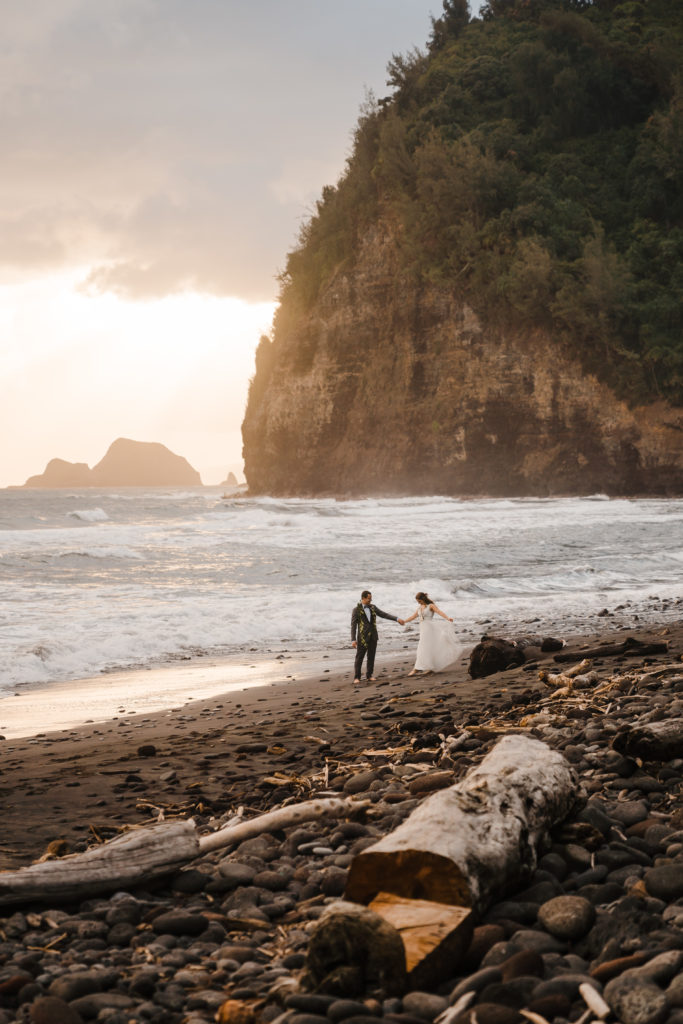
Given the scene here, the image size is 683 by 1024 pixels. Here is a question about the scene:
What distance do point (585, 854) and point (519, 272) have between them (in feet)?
135

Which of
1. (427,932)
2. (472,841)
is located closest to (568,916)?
(472,841)

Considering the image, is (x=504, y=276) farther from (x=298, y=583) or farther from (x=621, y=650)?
(x=621, y=650)

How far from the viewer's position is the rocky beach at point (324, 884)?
2.11m

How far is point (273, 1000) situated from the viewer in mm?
2207

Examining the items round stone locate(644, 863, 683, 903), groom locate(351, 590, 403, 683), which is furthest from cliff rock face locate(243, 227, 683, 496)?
round stone locate(644, 863, 683, 903)

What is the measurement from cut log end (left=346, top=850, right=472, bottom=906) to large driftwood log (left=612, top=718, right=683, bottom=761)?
1660mm

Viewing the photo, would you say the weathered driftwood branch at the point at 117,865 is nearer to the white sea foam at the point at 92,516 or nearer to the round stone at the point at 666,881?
the round stone at the point at 666,881

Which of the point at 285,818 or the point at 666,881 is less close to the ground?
the point at 666,881

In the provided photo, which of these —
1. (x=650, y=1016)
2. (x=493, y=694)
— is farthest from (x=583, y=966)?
(x=493, y=694)

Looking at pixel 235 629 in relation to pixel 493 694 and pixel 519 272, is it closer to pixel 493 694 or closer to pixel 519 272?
pixel 493 694

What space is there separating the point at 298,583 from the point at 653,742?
11.7 meters

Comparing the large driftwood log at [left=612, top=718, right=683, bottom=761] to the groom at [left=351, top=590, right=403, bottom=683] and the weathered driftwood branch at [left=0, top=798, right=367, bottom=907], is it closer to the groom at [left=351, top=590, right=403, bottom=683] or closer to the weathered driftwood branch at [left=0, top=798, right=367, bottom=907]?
the weathered driftwood branch at [left=0, top=798, right=367, bottom=907]

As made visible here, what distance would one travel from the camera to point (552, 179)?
4325cm

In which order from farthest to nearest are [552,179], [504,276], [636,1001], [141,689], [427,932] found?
[552,179]
[504,276]
[141,689]
[427,932]
[636,1001]
